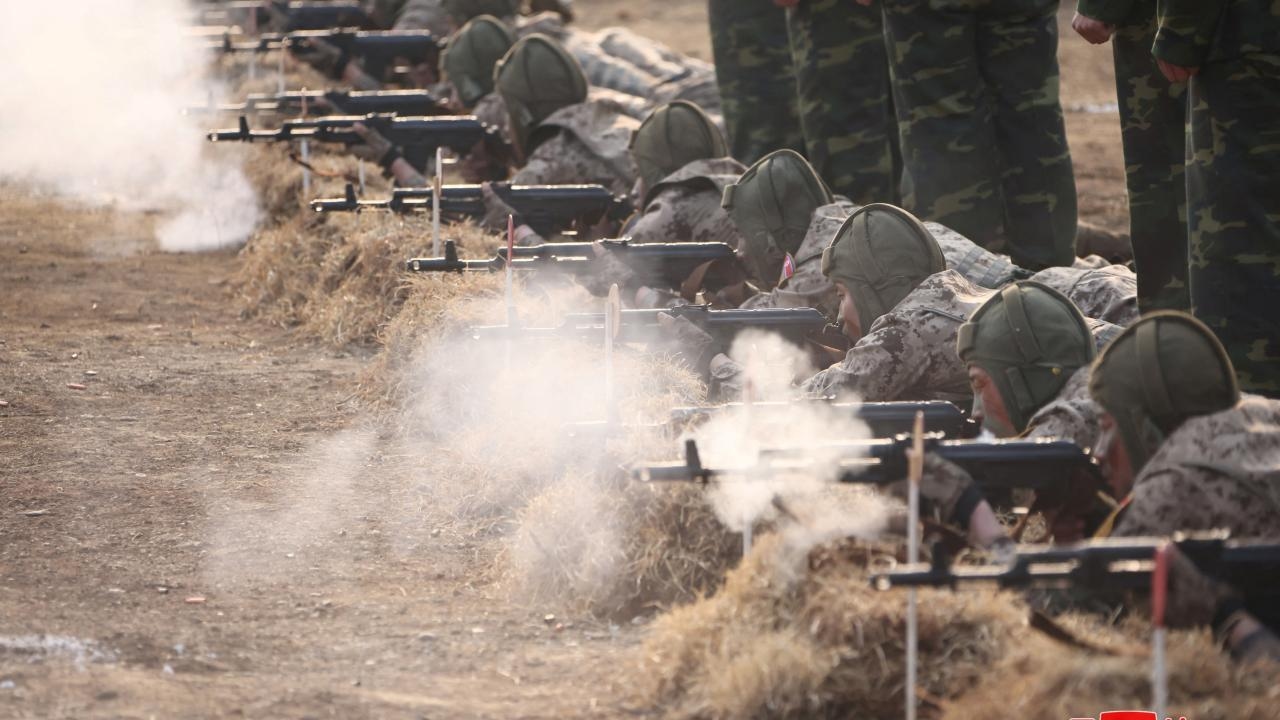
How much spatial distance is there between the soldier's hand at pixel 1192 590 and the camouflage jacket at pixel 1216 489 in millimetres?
299

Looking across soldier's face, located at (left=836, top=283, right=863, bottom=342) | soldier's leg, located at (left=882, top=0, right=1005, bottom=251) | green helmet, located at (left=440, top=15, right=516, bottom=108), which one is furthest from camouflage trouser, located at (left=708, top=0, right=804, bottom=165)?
soldier's face, located at (left=836, top=283, right=863, bottom=342)

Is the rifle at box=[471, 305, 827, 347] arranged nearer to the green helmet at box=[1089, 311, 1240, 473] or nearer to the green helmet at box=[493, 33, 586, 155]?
the green helmet at box=[1089, 311, 1240, 473]

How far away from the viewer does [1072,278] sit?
253 inches

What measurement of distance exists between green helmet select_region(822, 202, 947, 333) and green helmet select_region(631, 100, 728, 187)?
2.73m

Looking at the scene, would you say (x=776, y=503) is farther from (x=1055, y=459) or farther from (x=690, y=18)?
(x=690, y=18)

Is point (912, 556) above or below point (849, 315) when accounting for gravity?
below

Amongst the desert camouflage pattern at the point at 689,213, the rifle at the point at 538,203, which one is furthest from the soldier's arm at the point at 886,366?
the rifle at the point at 538,203

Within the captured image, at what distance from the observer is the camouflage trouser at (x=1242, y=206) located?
5363 millimetres

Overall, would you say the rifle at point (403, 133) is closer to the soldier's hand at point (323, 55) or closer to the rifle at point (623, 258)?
the rifle at point (623, 258)

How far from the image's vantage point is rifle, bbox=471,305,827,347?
655 centimetres

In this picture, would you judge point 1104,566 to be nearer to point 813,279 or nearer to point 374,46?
point 813,279

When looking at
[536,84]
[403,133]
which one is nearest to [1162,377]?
[536,84]

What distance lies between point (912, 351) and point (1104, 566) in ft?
6.79

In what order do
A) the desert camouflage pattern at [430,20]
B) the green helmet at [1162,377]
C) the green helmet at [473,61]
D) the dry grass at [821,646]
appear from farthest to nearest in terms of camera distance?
the desert camouflage pattern at [430,20] < the green helmet at [473,61] < the green helmet at [1162,377] < the dry grass at [821,646]
